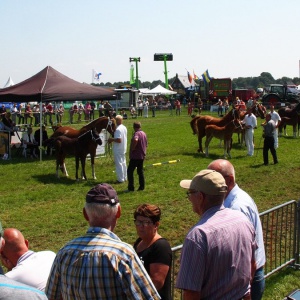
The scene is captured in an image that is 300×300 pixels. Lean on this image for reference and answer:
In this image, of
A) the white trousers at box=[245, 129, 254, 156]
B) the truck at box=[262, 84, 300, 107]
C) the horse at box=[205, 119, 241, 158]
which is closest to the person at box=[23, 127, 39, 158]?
the horse at box=[205, 119, 241, 158]

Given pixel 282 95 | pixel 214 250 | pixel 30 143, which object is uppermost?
pixel 282 95

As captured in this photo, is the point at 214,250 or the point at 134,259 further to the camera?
the point at 214,250

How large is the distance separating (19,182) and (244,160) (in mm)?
8001

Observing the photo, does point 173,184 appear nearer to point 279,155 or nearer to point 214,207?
point 279,155

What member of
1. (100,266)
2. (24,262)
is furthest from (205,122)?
(100,266)

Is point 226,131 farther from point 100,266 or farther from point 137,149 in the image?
point 100,266

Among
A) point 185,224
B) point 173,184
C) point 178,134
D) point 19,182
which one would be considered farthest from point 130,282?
point 178,134

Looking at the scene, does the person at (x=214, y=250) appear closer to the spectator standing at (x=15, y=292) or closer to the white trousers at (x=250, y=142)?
the spectator standing at (x=15, y=292)

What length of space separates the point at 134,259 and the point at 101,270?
22 cm

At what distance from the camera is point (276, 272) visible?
22.6ft

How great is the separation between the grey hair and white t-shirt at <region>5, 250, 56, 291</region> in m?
0.87

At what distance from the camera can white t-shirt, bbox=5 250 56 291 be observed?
11.7 ft

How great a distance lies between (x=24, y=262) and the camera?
Answer: 3.71 meters

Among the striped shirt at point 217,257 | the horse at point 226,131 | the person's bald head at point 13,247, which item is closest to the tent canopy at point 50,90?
the horse at point 226,131
